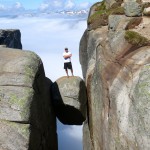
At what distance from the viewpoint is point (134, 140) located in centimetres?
2114

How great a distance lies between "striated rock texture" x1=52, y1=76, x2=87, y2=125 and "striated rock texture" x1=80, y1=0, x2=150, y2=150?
98 cm

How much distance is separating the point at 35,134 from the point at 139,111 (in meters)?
7.93

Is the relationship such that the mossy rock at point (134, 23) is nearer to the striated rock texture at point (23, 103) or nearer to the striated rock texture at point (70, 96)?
the striated rock texture at point (70, 96)

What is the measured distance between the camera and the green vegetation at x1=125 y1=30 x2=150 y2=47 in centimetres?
2555

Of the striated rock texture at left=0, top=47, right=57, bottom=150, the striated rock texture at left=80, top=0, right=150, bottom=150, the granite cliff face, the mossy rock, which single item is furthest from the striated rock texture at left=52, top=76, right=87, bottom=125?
the mossy rock

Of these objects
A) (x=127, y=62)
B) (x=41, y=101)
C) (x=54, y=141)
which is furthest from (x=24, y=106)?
(x=54, y=141)

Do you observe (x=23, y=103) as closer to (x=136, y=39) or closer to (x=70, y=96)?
(x=136, y=39)

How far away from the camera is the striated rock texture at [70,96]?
1308 inches

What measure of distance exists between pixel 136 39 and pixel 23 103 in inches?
360

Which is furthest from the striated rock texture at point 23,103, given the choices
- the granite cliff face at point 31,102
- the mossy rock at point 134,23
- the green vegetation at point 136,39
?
the mossy rock at point 134,23

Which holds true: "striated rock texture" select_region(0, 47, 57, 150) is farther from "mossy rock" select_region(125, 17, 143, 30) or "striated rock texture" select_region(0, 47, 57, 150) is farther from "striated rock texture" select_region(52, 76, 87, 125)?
"mossy rock" select_region(125, 17, 143, 30)

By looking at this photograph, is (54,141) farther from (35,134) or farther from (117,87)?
(117,87)

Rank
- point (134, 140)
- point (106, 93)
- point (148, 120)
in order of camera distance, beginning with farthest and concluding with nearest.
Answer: point (106, 93), point (134, 140), point (148, 120)

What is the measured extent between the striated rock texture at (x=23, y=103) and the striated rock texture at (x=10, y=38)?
58835 mm
